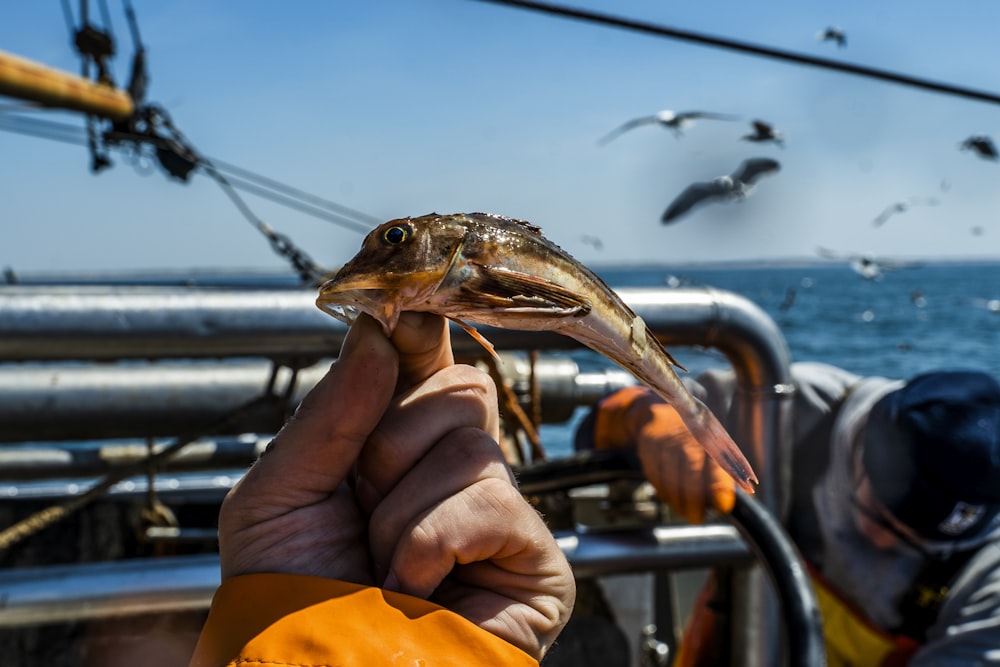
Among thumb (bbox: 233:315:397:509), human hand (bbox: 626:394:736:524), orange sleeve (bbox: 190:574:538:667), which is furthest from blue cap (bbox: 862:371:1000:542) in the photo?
thumb (bbox: 233:315:397:509)

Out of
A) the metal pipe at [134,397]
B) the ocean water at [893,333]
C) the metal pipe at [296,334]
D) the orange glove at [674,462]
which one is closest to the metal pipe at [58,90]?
the metal pipe at [134,397]

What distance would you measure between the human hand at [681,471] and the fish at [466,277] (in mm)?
1033

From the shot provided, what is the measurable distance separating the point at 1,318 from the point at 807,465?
10.2 ft

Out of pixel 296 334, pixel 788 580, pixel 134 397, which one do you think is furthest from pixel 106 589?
pixel 788 580

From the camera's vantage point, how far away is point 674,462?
7.45 feet

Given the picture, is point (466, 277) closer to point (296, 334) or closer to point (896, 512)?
point (296, 334)

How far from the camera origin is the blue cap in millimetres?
2998

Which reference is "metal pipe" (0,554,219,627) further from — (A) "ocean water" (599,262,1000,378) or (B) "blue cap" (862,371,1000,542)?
(A) "ocean water" (599,262,1000,378)

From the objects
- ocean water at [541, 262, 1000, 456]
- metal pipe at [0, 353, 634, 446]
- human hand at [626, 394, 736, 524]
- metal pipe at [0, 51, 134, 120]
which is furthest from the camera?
ocean water at [541, 262, 1000, 456]

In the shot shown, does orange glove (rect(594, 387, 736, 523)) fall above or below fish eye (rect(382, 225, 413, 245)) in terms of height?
below

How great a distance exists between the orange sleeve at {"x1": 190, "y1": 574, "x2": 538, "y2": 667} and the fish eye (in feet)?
1.38

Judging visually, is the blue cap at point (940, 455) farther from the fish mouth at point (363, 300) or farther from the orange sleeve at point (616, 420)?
the fish mouth at point (363, 300)

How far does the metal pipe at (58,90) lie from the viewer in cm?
646

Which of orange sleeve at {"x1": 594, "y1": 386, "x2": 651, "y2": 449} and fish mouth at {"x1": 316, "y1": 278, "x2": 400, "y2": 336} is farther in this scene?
orange sleeve at {"x1": 594, "y1": 386, "x2": 651, "y2": 449}
